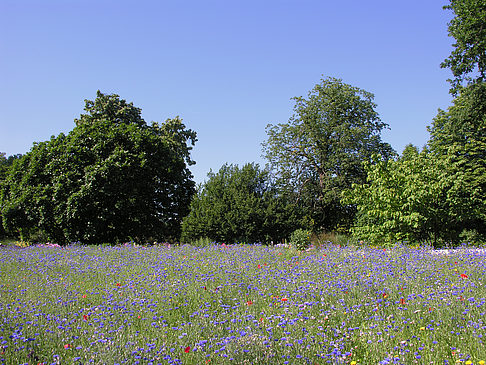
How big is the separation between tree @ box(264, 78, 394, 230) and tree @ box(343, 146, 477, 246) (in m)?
6.89

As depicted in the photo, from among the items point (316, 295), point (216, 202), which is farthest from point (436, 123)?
point (316, 295)

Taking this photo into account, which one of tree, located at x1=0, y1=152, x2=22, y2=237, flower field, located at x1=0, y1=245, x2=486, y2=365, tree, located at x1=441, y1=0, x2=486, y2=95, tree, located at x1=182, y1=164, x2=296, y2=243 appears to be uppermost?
tree, located at x1=441, y1=0, x2=486, y2=95

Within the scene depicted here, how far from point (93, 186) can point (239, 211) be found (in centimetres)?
614

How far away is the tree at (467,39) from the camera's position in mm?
17578

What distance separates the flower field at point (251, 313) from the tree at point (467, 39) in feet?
48.0

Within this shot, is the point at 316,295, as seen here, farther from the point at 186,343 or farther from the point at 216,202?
the point at 216,202

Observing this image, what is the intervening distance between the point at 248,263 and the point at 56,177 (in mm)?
11513

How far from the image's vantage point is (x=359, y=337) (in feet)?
12.9

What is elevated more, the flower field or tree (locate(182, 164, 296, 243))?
tree (locate(182, 164, 296, 243))

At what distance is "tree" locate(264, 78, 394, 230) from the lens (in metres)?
21.6

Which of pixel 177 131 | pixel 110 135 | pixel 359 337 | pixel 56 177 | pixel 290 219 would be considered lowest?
A: pixel 359 337

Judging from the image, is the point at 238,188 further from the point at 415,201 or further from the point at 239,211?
the point at 415,201

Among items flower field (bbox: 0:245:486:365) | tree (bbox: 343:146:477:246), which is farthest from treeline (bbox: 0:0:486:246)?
flower field (bbox: 0:245:486:365)

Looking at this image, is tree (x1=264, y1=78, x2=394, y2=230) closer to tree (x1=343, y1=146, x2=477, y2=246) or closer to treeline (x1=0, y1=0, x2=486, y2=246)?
treeline (x1=0, y1=0, x2=486, y2=246)
